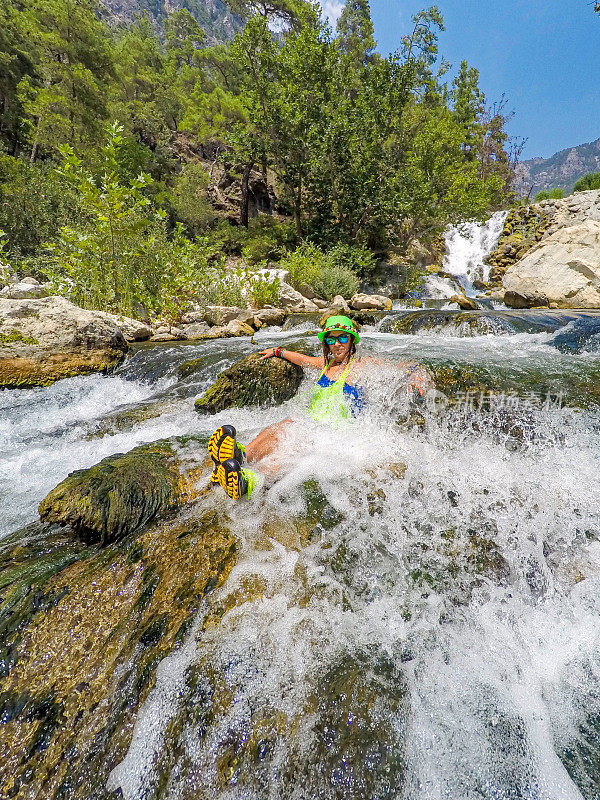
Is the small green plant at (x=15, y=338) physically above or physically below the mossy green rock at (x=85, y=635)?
above

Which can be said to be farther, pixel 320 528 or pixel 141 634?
pixel 320 528

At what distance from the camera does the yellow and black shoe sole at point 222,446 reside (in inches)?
89.2

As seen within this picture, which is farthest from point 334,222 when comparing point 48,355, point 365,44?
point 48,355

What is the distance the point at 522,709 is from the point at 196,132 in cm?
2965

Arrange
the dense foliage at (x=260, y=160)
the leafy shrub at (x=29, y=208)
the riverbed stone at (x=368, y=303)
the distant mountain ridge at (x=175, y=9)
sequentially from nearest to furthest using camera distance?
the dense foliage at (x=260, y=160)
the riverbed stone at (x=368, y=303)
the leafy shrub at (x=29, y=208)
the distant mountain ridge at (x=175, y=9)

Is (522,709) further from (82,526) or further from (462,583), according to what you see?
(82,526)

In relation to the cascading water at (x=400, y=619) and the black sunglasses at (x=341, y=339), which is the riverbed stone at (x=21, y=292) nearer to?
the cascading water at (x=400, y=619)

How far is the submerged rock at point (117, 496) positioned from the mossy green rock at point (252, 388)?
1497mm

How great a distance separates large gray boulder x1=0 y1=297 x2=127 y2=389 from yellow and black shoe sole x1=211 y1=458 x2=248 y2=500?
430 centimetres

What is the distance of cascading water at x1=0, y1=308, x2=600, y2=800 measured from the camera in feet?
3.92

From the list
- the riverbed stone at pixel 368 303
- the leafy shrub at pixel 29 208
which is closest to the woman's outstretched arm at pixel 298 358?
the riverbed stone at pixel 368 303

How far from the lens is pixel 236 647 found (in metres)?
1.46

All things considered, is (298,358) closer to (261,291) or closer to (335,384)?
(335,384)

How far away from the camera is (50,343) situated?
5.44 m
